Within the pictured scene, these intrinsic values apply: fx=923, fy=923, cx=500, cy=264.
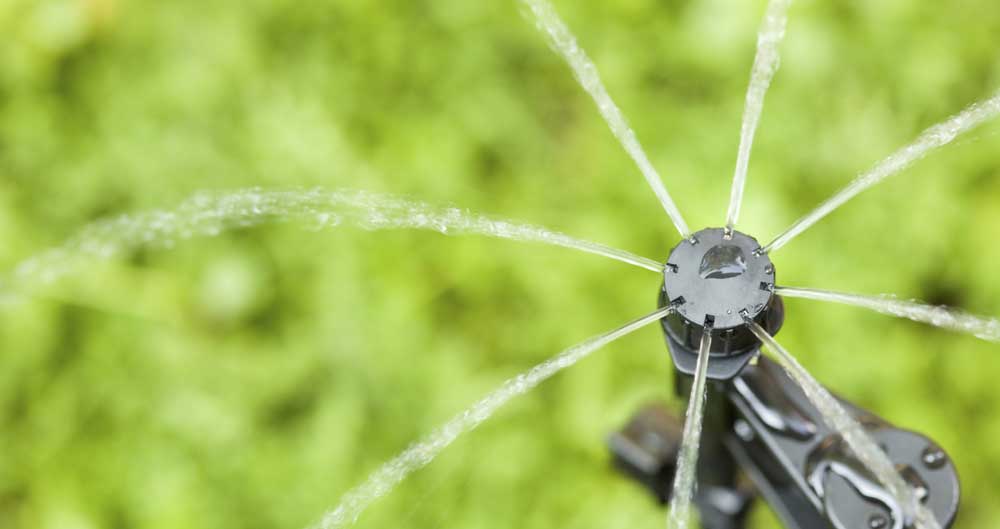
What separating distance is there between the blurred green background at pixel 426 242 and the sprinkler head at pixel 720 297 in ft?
2.13

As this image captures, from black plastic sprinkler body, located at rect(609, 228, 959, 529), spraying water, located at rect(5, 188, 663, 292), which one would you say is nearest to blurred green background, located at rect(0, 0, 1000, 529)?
spraying water, located at rect(5, 188, 663, 292)

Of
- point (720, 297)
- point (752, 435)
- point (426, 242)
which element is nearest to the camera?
point (720, 297)

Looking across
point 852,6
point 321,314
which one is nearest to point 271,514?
point 321,314

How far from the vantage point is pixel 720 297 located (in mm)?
372

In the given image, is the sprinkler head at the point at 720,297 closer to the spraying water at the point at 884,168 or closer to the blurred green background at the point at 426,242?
the spraying water at the point at 884,168

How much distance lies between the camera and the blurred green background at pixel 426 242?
104 cm

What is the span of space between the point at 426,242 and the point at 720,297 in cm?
82

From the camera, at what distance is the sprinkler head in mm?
367

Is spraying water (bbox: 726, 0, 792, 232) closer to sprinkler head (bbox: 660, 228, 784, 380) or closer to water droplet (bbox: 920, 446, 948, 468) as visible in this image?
sprinkler head (bbox: 660, 228, 784, 380)

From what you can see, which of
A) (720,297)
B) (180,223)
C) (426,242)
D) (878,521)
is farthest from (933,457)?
(180,223)

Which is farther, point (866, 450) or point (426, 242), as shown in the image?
point (426, 242)

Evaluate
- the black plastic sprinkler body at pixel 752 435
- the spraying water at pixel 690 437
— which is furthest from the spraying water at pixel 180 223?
the spraying water at pixel 690 437

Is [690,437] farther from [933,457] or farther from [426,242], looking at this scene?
[426,242]

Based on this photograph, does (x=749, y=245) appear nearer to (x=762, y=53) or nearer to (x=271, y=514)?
(x=762, y=53)
